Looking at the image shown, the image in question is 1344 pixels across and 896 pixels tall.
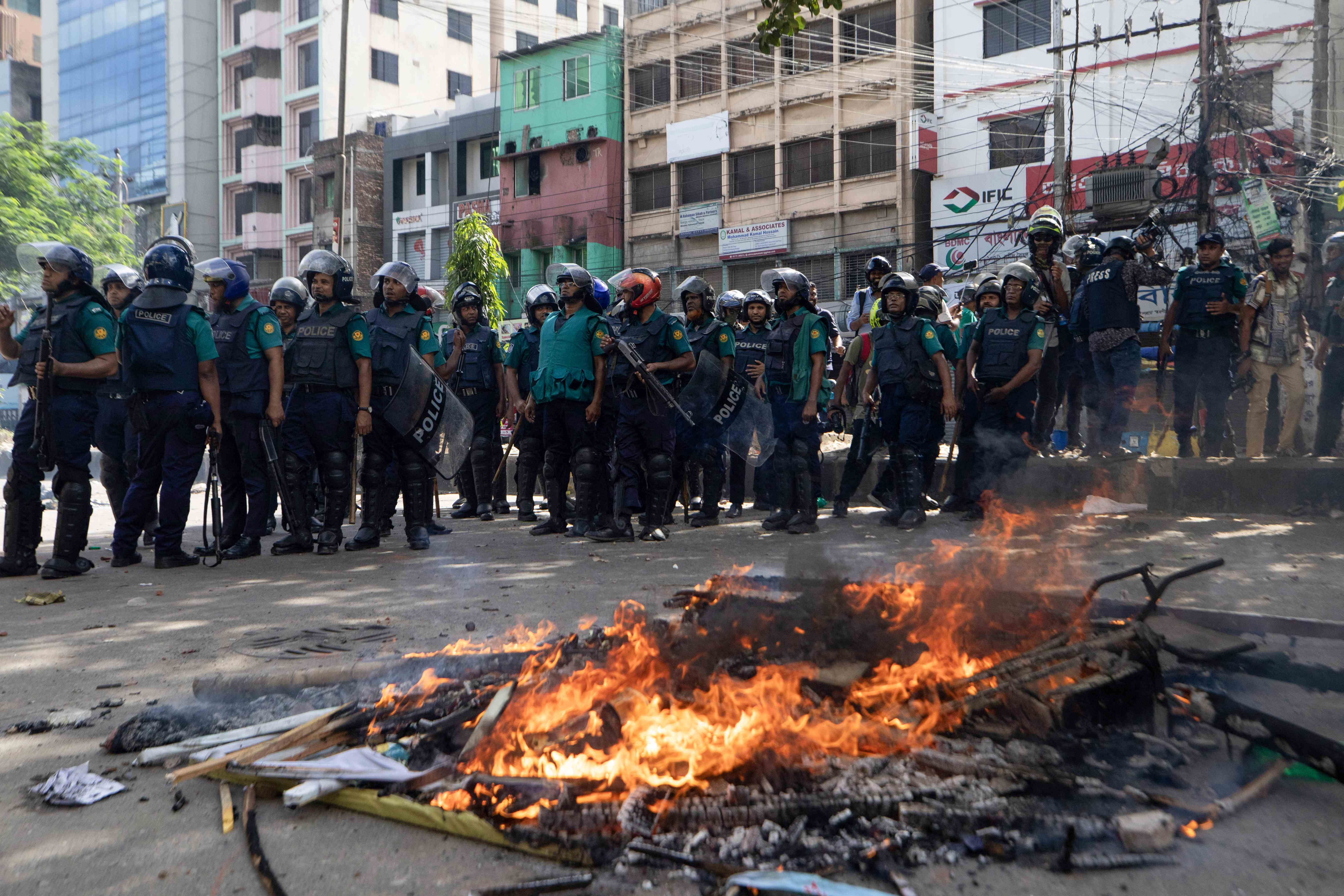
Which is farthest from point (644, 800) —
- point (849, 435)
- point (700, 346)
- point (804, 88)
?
point (804, 88)

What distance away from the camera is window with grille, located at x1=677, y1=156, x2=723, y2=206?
107 feet

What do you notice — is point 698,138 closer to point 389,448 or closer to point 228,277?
point 389,448

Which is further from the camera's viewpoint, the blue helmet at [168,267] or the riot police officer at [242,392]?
the riot police officer at [242,392]

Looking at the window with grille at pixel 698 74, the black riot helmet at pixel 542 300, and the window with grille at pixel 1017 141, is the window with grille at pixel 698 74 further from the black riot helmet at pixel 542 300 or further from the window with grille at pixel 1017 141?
the black riot helmet at pixel 542 300

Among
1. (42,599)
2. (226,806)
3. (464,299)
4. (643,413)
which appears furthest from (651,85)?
(226,806)

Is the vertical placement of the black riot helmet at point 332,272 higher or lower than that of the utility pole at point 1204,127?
lower

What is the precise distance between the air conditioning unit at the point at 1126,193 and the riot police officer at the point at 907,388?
40.4ft

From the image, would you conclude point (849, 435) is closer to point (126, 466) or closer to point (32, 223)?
point (126, 466)

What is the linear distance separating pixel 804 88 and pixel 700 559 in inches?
1026

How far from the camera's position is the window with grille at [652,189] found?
111ft

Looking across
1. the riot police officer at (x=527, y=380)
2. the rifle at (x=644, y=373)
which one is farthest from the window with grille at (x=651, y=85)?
the rifle at (x=644, y=373)

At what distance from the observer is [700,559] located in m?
7.06

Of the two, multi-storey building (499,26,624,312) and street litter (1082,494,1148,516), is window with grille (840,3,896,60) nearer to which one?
multi-storey building (499,26,624,312)

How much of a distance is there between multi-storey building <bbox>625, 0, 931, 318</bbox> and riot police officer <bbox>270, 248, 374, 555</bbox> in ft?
73.6
